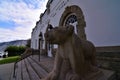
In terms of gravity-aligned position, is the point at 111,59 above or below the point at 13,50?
below

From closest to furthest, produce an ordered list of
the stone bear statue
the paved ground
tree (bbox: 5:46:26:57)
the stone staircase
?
the stone bear statue
the stone staircase
the paved ground
tree (bbox: 5:46:26:57)

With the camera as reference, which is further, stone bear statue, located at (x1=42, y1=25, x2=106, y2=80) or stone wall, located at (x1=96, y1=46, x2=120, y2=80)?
stone wall, located at (x1=96, y1=46, x2=120, y2=80)

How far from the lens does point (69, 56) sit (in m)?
1.94

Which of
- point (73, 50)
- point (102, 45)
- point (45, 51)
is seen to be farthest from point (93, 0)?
point (45, 51)

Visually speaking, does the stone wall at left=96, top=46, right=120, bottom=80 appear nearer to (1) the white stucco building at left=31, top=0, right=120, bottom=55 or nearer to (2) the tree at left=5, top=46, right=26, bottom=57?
(1) the white stucco building at left=31, top=0, right=120, bottom=55

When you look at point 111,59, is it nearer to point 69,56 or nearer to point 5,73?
point 69,56

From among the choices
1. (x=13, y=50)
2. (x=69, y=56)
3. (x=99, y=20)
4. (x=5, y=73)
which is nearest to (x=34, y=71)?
(x=5, y=73)

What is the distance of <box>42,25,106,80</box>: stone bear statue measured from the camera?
1928 mm

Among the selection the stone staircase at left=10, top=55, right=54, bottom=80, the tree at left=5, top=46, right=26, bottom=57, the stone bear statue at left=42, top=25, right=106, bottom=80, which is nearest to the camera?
the stone bear statue at left=42, top=25, right=106, bottom=80

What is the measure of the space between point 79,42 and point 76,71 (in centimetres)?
43

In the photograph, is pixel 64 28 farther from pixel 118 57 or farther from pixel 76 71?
pixel 118 57

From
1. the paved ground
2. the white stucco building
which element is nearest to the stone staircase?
the paved ground

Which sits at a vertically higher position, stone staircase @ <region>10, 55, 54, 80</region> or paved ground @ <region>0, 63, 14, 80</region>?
stone staircase @ <region>10, 55, 54, 80</region>

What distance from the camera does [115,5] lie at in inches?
143
